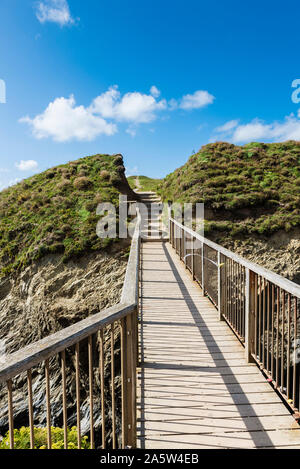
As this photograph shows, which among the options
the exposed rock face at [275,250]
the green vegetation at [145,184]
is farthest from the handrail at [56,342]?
the green vegetation at [145,184]

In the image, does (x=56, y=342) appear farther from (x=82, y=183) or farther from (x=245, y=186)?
(x=82, y=183)

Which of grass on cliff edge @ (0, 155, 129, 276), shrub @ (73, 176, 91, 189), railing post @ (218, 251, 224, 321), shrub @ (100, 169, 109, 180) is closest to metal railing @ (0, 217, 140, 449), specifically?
railing post @ (218, 251, 224, 321)

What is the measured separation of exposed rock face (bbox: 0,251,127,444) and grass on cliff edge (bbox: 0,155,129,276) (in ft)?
3.30

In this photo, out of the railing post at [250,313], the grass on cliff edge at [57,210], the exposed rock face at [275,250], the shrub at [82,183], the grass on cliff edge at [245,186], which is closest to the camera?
the railing post at [250,313]

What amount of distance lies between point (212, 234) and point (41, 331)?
10933mm

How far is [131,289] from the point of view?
3080 millimetres

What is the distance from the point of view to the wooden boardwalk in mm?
2896

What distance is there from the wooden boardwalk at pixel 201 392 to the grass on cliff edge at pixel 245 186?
13.5 meters

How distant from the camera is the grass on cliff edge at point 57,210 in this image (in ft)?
59.9

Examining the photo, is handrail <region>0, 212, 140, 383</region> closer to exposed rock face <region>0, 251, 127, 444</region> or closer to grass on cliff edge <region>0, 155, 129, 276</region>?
exposed rock face <region>0, 251, 127, 444</region>

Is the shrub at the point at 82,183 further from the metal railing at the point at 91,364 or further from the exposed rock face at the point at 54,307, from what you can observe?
the metal railing at the point at 91,364

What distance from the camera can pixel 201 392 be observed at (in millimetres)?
3631
